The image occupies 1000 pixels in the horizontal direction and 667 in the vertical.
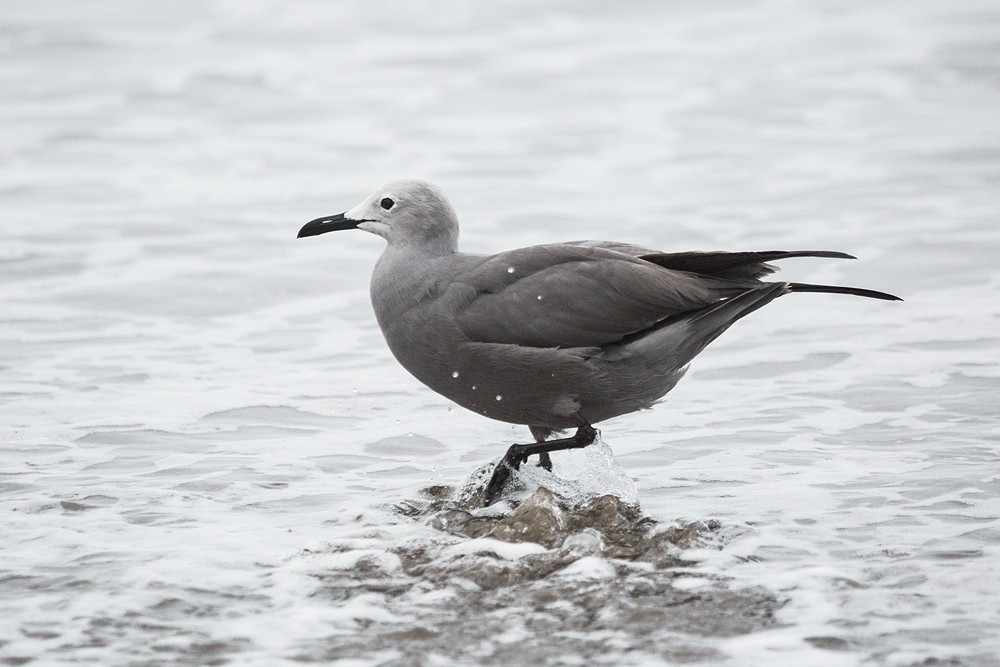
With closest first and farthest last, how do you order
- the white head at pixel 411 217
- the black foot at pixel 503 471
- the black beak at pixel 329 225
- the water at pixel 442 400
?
the water at pixel 442 400, the black foot at pixel 503 471, the white head at pixel 411 217, the black beak at pixel 329 225

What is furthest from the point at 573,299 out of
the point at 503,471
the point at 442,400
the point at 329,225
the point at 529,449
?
the point at 442,400

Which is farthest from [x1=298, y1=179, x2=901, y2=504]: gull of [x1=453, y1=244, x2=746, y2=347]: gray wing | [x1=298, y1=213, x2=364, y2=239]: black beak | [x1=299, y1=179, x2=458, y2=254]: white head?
[x1=298, y1=213, x2=364, y2=239]: black beak

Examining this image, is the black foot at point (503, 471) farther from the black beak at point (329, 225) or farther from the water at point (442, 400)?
the black beak at point (329, 225)

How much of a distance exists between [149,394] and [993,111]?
36.6 feet

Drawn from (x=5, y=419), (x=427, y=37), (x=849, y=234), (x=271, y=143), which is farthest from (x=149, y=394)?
(x=427, y=37)

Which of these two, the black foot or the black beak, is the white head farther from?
the black foot

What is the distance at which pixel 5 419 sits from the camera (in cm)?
757

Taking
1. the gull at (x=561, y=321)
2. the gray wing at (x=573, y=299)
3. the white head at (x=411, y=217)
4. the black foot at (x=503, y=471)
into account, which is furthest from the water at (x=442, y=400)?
the white head at (x=411, y=217)

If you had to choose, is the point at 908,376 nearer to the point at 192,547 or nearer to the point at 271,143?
the point at 192,547

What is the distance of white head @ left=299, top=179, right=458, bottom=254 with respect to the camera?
6559 mm

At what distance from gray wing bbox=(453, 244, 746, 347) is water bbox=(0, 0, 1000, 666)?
31.5 inches

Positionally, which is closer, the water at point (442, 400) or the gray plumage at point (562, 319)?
the water at point (442, 400)

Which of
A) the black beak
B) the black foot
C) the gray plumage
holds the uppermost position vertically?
the black beak

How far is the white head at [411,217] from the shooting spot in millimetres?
6559
